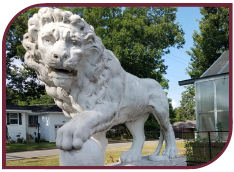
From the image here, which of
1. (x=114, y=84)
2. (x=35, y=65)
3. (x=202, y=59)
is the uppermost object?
(x=202, y=59)

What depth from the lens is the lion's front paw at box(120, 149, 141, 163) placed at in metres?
3.57

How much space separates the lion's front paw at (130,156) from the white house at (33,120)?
569 inches

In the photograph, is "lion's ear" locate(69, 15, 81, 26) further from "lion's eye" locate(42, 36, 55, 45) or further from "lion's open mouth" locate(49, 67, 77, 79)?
"lion's open mouth" locate(49, 67, 77, 79)

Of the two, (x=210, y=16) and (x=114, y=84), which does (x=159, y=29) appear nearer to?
(x=210, y=16)

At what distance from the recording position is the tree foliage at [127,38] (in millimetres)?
12297

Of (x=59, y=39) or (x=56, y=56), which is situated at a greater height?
(x=59, y=39)

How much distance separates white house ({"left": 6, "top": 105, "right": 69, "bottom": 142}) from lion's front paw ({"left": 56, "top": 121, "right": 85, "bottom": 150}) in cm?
1546

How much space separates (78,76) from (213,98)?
6716mm

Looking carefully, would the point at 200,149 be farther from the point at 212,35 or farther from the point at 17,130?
the point at 17,130

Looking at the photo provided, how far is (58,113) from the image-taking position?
18.5 meters

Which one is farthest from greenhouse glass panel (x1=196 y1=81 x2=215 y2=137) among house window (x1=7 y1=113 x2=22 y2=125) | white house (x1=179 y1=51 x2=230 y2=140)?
house window (x1=7 y1=113 x2=22 y2=125)

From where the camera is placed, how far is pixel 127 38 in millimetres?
12586

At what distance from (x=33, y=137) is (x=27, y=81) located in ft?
14.6

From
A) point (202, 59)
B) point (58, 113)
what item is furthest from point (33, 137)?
point (202, 59)
